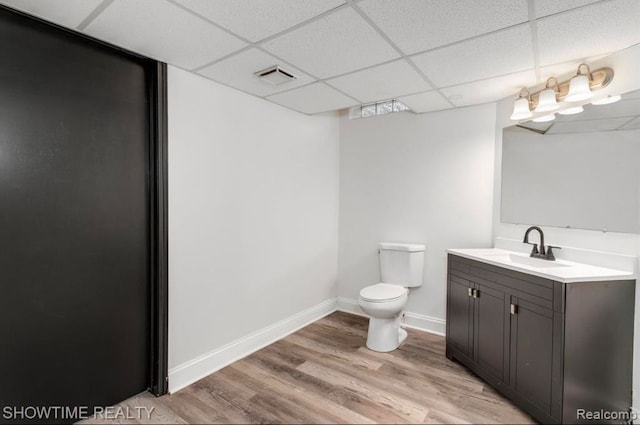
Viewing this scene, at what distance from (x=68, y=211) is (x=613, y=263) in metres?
3.22

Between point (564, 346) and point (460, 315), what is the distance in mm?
793

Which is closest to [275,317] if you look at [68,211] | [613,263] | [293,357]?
[293,357]

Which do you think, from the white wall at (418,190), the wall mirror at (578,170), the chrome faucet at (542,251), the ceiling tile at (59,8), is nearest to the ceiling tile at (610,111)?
the wall mirror at (578,170)

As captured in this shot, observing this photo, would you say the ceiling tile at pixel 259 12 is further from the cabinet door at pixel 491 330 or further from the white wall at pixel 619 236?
the cabinet door at pixel 491 330

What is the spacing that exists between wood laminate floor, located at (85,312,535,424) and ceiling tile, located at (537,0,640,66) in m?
2.18

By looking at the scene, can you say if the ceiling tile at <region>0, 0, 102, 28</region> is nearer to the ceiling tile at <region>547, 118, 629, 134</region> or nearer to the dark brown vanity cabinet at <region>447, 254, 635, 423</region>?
the dark brown vanity cabinet at <region>447, 254, 635, 423</region>

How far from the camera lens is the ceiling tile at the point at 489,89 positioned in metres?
2.26

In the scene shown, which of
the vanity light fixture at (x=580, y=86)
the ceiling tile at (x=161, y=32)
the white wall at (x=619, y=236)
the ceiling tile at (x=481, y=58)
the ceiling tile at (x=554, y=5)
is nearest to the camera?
the ceiling tile at (x=554, y=5)

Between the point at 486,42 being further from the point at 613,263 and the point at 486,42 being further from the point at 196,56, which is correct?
the point at 196,56

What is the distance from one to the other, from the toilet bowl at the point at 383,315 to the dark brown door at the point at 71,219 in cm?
170

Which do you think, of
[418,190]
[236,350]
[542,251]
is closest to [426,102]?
[418,190]

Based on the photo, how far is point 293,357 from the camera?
8.63 feet

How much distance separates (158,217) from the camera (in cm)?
207

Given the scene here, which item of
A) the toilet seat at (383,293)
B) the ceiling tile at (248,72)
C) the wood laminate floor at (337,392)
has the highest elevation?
the ceiling tile at (248,72)
